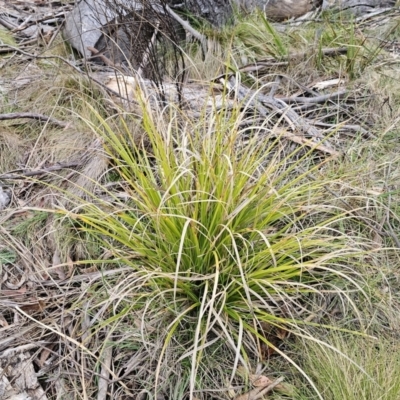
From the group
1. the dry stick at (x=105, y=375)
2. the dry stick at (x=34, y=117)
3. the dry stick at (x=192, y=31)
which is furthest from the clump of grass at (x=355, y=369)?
the dry stick at (x=192, y=31)

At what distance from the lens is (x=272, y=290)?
5.53 feet

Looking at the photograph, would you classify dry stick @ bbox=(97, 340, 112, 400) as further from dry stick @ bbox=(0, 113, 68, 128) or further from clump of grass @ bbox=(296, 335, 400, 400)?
dry stick @ bbox=(0, 113, 68, 128)

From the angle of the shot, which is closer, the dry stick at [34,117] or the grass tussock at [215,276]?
the grass tussock at [215,276]

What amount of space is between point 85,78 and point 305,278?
5.78 ft

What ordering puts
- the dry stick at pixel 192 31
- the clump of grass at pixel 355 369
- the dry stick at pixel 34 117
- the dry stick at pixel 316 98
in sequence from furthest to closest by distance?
the dry stick at pixel 192 31 < the dry stick at pixel 316 98 < the dry stick at pixel 34 117 < the clump of grass at pixel 355 369

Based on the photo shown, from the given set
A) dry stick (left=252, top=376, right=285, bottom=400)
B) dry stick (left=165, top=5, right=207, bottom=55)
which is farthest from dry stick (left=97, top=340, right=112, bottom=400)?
dry stick (left=165, top=5, right=207, bottom=55)

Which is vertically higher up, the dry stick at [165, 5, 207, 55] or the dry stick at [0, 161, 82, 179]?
the dry stick at [165, 5, 207, 55]

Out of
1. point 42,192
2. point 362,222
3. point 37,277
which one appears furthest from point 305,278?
point 42,192

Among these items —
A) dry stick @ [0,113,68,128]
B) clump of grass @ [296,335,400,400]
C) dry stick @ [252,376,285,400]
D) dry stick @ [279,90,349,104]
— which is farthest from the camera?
dry stick @ [279,90,349,104]

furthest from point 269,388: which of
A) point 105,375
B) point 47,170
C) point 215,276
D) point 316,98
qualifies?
point 316,98

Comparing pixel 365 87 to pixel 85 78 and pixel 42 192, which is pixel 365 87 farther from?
pixel 42 192

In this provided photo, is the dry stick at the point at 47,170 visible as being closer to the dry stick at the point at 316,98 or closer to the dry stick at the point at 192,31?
the dry stick at the point at 316,98

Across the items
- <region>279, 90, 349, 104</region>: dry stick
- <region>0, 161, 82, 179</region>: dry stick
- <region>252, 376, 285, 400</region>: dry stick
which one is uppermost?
<region>0, 161, 82, 179</region>: dry stick

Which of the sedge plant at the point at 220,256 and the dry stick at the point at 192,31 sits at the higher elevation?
the dry stick at the point at 192,31
